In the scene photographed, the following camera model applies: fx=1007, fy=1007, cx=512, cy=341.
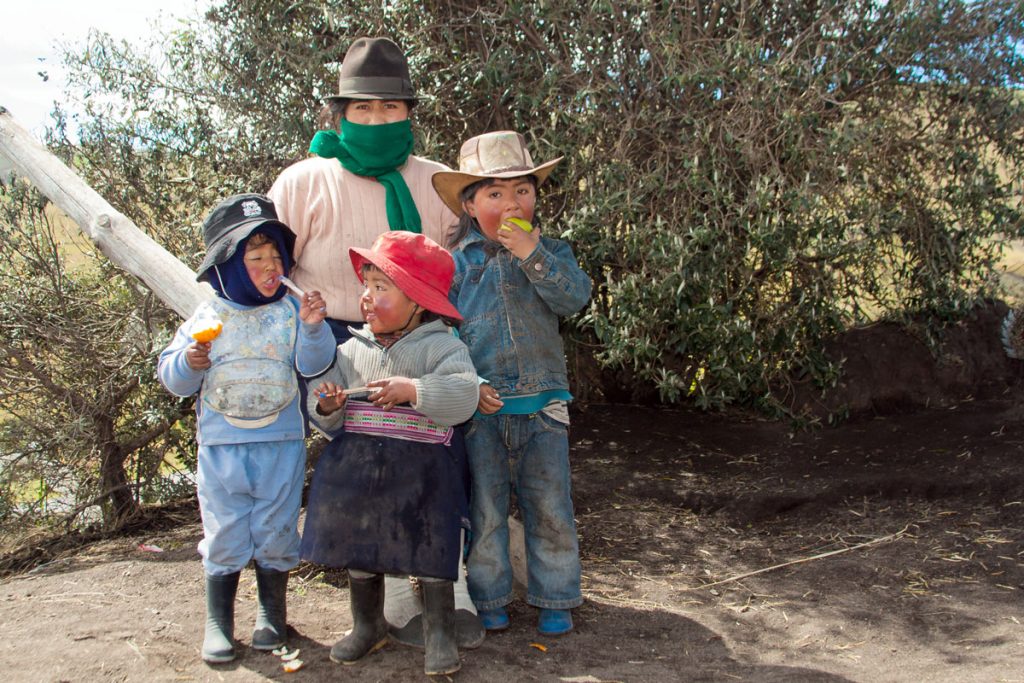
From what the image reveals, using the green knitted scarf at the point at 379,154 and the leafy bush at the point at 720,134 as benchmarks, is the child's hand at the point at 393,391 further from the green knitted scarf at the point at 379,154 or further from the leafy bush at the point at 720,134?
the leafy bush at the point at 720,134

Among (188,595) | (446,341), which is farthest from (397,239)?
(188,595)

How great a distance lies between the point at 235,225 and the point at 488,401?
42.1 inches

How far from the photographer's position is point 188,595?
4.31 m

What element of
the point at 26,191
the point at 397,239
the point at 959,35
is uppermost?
the point at 959,35

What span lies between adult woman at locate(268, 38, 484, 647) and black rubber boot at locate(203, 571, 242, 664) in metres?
0.59

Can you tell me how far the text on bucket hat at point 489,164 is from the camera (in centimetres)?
372

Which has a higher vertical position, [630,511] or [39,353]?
[39,353]

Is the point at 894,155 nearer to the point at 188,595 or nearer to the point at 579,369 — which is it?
the point at 579,369

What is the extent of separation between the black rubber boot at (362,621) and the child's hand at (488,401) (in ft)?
2.23

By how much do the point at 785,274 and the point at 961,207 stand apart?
1.04 m

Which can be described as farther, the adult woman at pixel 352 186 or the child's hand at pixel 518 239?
the adult woman at pixel 352 186

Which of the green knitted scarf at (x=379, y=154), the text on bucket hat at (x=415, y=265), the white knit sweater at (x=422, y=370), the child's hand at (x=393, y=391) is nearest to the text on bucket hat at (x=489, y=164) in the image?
the green knitted scarf at (x=379, y=154)

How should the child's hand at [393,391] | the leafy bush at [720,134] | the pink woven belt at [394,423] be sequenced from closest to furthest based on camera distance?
the child's hand at [393,391], the pink woven belt at [394,423], the leafy bush at [720,134]

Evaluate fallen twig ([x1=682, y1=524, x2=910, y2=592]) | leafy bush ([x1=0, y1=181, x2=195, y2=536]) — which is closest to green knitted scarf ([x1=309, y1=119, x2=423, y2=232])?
fallen twig ([x1=682, y1=524, x2=910, y2=592])
